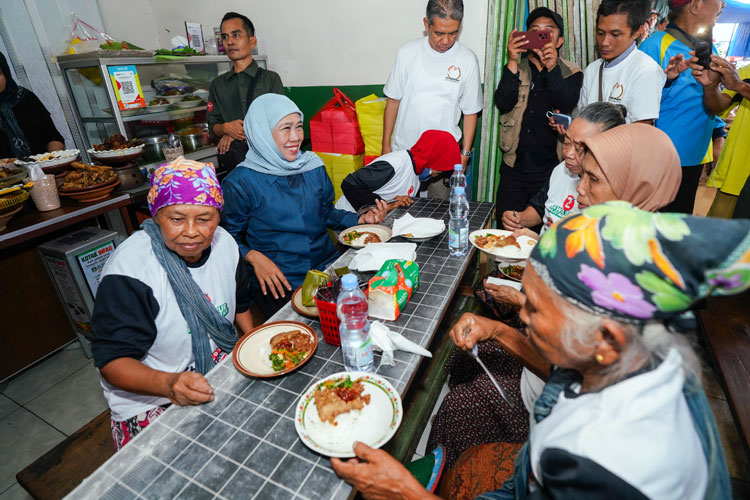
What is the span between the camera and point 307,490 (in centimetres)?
97

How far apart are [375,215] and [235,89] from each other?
2.55m

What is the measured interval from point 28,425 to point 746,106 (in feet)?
20.3

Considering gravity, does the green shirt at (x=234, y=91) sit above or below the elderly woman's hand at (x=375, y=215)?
above

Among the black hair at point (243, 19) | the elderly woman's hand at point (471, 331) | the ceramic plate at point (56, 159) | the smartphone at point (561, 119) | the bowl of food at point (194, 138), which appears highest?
the black hair at point (243, 19)

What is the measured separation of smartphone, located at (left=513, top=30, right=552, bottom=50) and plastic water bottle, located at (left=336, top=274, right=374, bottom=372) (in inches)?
113

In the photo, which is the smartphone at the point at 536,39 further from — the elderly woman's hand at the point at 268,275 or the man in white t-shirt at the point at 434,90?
the elderly woman's hand at the point at 268,275

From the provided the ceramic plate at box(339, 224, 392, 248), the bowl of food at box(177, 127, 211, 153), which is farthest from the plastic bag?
the ceramic plate at box(339, 224, 392, 248)

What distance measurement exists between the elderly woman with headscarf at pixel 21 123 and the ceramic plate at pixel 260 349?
3443 millimetres

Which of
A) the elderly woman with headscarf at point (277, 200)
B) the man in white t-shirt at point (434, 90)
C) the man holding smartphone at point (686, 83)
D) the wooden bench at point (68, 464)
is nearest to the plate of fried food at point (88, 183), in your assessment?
the elderly woman with headscarf at point (277, 200)

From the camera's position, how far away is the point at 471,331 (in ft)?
4.93

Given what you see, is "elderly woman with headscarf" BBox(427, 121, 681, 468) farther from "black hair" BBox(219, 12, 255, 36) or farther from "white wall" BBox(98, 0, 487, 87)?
"black hair" BBox(219, 12, 255, 36)

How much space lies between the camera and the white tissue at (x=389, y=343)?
135cm

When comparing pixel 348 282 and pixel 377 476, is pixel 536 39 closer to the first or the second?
pixel 348 282

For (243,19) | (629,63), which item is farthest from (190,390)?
(243,19)
